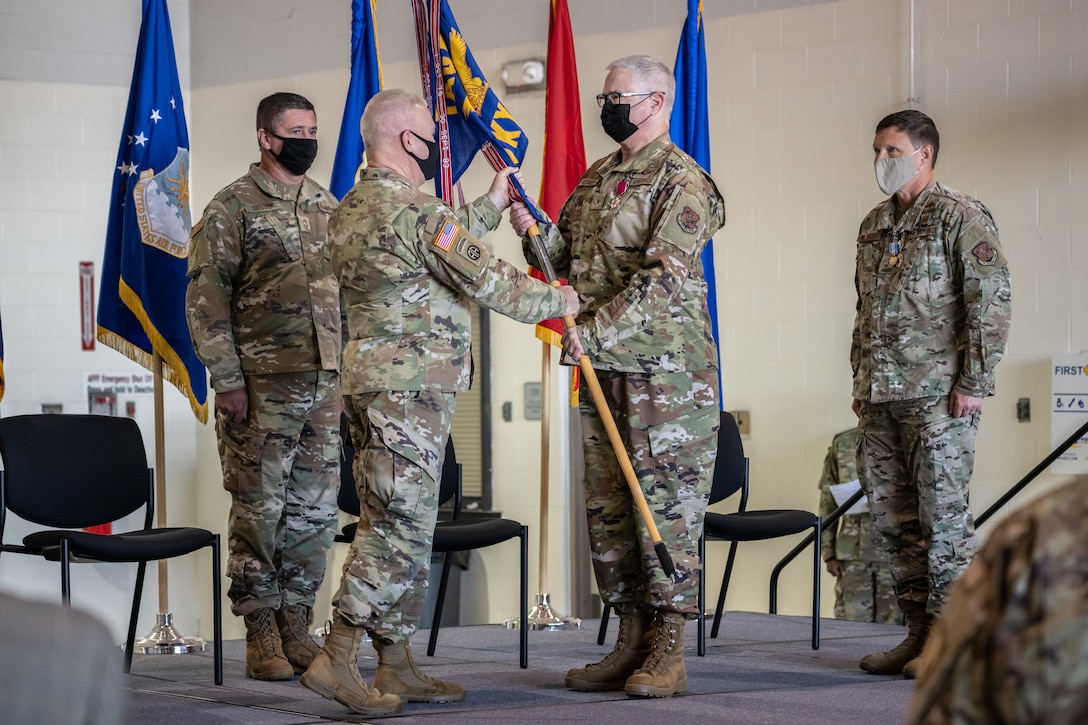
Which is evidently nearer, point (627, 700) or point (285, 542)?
point (627, 700)

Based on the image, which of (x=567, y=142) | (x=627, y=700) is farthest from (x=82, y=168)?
(x=627, y=700)

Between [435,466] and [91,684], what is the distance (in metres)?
2.35

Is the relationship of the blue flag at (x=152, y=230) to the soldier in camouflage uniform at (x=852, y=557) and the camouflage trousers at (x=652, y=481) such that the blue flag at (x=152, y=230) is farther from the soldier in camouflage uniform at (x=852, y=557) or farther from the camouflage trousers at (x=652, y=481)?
the soldier in camouflage uniform at (x=852, y=557)

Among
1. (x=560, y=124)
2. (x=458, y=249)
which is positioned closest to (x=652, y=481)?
(x=458, y=249)

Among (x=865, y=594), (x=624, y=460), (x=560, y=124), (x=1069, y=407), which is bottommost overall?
(x=865, y=594)

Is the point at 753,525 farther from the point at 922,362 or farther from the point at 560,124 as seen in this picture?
the point at 560,124

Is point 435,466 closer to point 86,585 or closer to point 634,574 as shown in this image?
point 634,574

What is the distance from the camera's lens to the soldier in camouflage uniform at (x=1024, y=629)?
74 centimetres

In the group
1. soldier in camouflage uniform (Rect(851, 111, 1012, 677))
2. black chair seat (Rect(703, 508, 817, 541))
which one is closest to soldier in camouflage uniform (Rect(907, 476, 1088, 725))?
soldier in camouflage uniform (Rect(851, 111, 1012, 677))

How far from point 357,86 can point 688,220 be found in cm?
242

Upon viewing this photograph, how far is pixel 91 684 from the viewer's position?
71 cm

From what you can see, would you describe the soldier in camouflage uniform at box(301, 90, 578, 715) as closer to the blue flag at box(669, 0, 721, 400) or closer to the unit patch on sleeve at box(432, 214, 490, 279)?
the unit patch on sleeve at box(432, 214, 490, 279)

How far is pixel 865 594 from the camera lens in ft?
19.7

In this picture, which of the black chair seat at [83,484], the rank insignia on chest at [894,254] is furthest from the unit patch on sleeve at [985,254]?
the black chair seat at [83,484]
